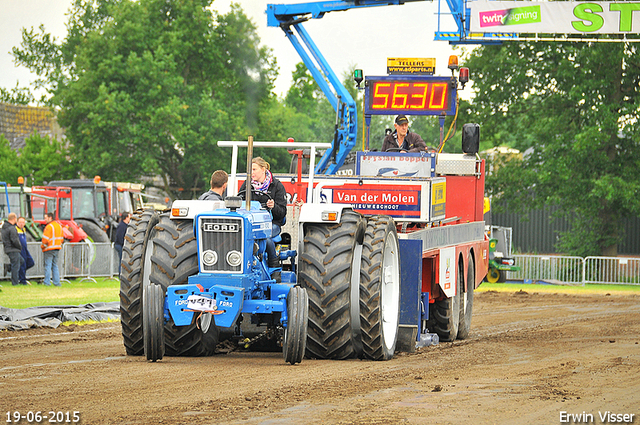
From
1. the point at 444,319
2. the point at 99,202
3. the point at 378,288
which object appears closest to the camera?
the point at 378,288

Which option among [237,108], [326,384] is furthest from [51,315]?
[237,108]

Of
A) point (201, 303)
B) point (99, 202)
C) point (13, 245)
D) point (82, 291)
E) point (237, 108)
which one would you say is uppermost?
point (237, 108)

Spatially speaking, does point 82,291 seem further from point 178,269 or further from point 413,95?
point 178,269

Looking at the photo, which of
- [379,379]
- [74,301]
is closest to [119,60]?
[74,301]

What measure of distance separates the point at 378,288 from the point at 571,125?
85.1 feet

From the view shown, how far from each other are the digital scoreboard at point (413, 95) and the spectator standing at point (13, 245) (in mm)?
10836

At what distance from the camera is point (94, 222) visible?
29141mm

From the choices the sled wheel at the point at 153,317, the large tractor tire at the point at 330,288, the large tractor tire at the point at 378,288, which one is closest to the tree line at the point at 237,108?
the large tractor tire at the point at 378,288

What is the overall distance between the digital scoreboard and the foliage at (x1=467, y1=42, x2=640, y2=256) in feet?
57.0

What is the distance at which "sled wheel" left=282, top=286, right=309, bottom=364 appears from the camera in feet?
27.9

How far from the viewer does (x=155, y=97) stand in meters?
44.5

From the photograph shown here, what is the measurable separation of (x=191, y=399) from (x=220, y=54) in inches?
1626

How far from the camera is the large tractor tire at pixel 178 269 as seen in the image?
8.73 meters

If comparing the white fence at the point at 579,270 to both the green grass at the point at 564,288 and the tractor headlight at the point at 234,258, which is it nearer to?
the green grass at the point at 564,288
